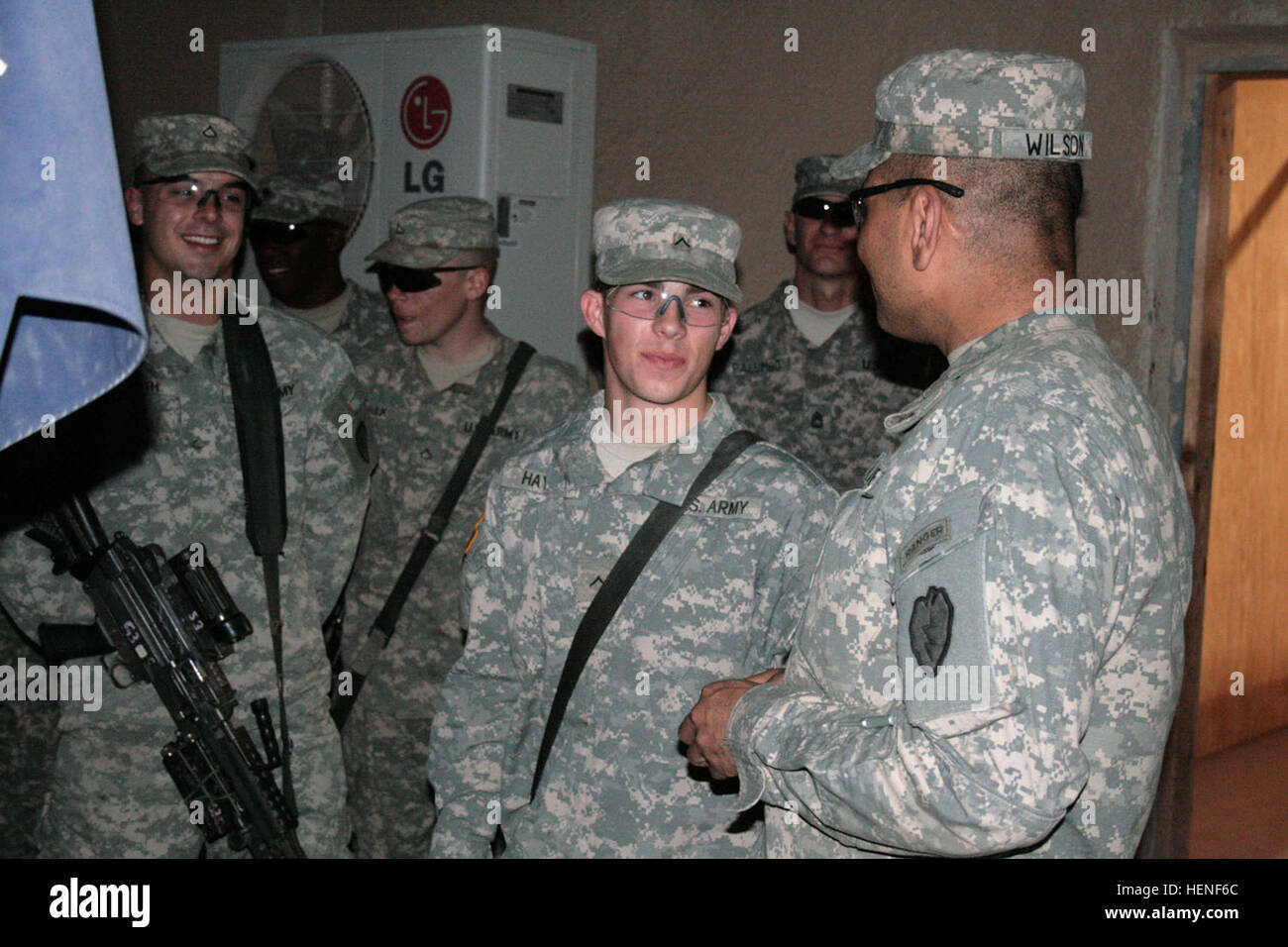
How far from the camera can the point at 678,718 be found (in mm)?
2078

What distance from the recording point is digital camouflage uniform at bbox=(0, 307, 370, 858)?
2623 mm

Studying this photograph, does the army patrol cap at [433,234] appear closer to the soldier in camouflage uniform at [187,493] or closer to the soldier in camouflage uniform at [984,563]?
the soldier in camouflage uniform at [187,493]

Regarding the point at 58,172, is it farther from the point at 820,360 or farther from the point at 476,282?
the point at 820,360

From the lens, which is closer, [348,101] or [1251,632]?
[348,101]

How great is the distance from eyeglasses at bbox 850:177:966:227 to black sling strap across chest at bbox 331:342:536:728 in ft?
7.06

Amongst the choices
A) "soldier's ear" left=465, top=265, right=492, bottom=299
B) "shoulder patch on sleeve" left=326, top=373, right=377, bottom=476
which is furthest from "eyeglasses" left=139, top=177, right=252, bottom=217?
"soldier's ear" left=465, top=265, right=492, bottom=299

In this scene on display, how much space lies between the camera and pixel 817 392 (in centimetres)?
384

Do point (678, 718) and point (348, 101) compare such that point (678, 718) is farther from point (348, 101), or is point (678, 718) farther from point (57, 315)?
point (348, 101)

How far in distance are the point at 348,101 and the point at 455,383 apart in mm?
1655

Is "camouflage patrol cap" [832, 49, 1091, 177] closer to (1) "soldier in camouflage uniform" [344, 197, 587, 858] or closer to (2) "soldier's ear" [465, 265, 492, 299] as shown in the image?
(1) "soldier in camouflage uniform" [344, 197, 587, 858]

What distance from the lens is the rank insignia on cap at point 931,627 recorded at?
1.26 m

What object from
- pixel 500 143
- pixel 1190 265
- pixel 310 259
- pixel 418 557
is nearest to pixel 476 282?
pixel 500 143

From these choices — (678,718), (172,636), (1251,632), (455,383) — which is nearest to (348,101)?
(455,383)

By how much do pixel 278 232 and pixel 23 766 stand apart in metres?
2.07
